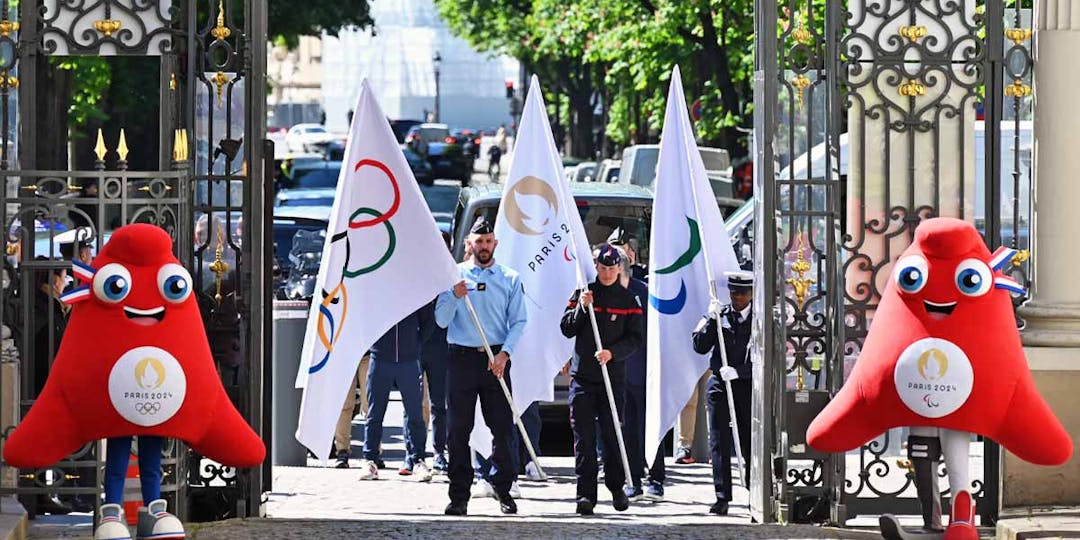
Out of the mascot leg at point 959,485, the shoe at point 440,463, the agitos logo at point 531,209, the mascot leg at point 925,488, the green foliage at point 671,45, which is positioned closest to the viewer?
the mascot leg at point 959,485

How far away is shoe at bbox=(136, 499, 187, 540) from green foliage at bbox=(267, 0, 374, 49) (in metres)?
27.3

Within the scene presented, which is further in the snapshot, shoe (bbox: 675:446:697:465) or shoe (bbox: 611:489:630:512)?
shoe (bbox: 675:446:697:465)

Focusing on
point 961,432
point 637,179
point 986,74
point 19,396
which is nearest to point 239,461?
point 19,396

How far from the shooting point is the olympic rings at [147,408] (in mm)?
9383

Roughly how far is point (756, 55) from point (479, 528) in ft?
10.1

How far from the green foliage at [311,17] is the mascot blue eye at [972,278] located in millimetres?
27938

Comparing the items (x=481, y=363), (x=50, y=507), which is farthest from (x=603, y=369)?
(x=50, y=507)

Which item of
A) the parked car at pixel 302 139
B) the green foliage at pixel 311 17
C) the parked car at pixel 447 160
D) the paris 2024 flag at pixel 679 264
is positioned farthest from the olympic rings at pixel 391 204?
the parked car at pixel 302 139

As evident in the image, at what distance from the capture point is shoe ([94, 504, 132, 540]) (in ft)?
31.0

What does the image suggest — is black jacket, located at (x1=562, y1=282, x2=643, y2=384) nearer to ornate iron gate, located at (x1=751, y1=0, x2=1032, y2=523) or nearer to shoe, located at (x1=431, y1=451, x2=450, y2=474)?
ornate iron gate, located at (x1=751, y1=0, x2=1032, y2=523)

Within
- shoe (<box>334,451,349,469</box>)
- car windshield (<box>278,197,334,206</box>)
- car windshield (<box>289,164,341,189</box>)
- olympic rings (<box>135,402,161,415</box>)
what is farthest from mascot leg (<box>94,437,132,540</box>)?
car windshield (<box>289,164,341,189</box>)

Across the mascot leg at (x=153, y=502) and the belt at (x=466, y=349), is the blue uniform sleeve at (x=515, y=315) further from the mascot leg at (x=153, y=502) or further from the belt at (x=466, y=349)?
the mascot leg at (x=153, y=502)

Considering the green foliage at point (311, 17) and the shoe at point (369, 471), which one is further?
the green foliage at point (311, 17)

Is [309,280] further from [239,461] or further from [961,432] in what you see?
[961,432]
